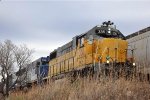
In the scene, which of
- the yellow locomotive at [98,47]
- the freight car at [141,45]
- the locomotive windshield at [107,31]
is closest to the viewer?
the yellow locomotive at [98,47]

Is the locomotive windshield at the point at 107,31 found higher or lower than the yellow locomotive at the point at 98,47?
higher

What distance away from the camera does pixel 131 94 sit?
8.44 meters

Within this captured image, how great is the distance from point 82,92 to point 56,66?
1112 centimetres

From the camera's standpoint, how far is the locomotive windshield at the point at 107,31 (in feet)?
54.0

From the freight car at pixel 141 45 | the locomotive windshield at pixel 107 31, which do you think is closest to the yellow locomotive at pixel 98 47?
the locomotive windshield at pixel 107 31

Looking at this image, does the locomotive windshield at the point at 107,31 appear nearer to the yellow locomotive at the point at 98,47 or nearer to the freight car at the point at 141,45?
the yellow locomotive at the point at 98,47

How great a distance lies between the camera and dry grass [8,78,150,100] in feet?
27.7

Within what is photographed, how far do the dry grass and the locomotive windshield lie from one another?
544 centimetres

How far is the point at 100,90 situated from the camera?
911 cm

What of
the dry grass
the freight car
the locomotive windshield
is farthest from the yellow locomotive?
the dry grass

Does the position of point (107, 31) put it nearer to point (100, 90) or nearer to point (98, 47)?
point (98, 47)

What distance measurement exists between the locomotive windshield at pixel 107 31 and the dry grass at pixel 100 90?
5444 mm

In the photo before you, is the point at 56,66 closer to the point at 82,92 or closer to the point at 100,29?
the point at 100,29

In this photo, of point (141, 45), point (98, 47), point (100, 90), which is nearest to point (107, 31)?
point (98, 47)
